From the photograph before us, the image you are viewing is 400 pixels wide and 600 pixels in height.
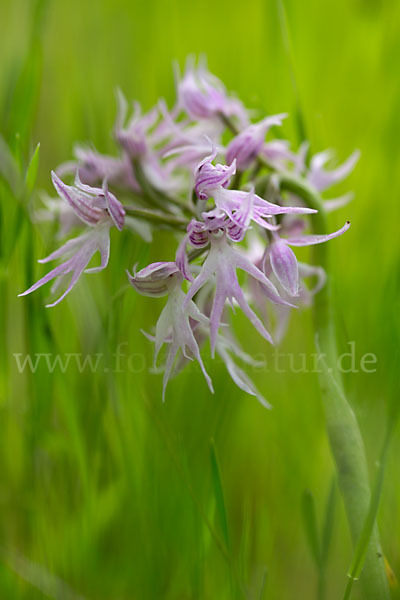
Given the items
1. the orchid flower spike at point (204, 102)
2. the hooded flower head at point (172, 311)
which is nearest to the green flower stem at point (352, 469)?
the hooded flower head at point (172, 311)

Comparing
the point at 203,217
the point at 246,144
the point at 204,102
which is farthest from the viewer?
the point at 204,102

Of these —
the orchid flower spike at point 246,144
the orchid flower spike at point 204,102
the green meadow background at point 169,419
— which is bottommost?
the green meadow background at point 169,419

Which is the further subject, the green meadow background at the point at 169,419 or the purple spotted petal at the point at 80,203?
the green meadow background at the point at 169,419

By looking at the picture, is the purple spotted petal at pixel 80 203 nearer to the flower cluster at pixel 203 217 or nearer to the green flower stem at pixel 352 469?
the flower cluster at pixel 203 217

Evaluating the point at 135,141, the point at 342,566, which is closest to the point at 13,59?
the point at 135,141

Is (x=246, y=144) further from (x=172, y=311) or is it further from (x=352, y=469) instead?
(x=352, y=469)

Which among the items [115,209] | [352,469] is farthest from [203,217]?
[352,469]

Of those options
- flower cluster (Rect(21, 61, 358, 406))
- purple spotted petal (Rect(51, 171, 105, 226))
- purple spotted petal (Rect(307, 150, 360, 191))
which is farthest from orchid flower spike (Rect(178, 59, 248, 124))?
purple spotted petal (Rect(51, 171, 105, 226))
